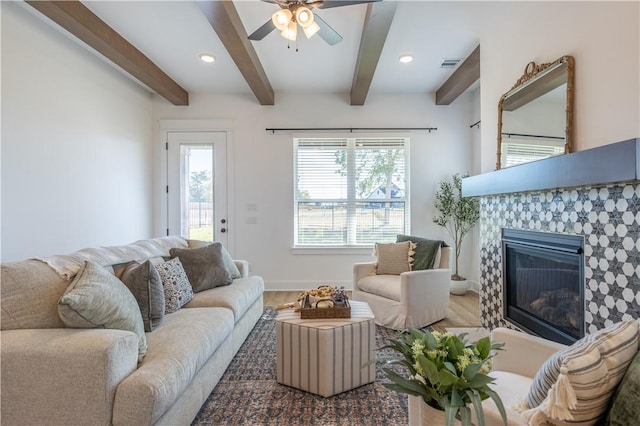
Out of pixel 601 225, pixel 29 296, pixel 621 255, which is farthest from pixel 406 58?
pixel 29 296

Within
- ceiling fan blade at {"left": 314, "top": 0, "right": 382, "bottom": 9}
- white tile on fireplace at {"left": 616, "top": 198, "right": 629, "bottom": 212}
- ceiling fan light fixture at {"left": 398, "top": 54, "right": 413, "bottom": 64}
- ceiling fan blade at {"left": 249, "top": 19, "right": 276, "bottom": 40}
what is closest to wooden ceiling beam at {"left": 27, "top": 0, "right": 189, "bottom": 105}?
ceiling fan blade at {"left": 249, "top": 19, "right": 276, "bottom": 40}

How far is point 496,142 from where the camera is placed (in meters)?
2.89

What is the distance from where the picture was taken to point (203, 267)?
2.71 meters

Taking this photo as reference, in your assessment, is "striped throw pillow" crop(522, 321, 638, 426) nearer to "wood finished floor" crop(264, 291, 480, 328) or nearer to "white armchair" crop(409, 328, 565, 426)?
"white armchair" crop(409, 328, 565, 426)

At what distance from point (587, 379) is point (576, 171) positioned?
132 cm

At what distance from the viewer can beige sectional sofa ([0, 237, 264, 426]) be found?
128 cm

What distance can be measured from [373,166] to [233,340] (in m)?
3.15

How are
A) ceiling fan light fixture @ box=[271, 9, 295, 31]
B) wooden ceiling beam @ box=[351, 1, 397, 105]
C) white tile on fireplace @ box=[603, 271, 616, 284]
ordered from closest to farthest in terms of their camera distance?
Answer: white tile on fireplace @ box=[603, 271, 616, 284] < ceiling fan light fixture @ box=[271, 9, 295, 31] < wooden ceiling beam @ box=[351, 1, 397, 105]

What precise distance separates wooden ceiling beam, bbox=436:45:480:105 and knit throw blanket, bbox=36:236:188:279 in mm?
3539

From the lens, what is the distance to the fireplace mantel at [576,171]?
58.4 inches

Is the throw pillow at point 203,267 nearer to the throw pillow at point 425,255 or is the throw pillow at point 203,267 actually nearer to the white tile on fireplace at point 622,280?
the throw pillow at point 425,255

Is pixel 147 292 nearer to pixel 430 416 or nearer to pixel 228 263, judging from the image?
pixel 228 263

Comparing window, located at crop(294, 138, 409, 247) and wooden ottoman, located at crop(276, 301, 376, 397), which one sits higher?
window, located at crop(294, 138, 409, 247)

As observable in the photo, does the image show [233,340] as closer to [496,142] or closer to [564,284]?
[564,284]
